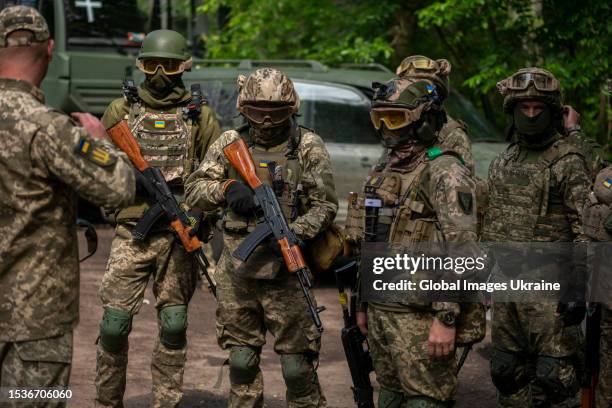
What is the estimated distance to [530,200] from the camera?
617cm

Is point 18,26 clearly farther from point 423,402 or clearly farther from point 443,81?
point 443,81

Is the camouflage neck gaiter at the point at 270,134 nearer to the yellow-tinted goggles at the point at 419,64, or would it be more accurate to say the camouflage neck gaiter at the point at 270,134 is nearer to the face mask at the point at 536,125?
the face mask at the point at 536,125

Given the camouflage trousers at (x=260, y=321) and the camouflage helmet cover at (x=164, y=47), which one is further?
the camouflage helmet cover at (x=164, y=47)

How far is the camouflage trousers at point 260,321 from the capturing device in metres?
5.98

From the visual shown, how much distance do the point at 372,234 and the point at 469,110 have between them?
6.44 m

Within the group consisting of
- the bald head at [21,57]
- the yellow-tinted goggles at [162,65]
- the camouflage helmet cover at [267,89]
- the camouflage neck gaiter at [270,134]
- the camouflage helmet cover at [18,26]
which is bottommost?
the camouflage neck gaiter at [270,134]

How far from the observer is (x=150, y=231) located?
6.58m

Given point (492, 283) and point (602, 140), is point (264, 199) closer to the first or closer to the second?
point (492, 283)

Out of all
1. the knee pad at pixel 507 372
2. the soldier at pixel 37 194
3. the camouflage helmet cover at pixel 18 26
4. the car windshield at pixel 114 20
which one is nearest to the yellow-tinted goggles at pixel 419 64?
the knee pad at pixel 507 372

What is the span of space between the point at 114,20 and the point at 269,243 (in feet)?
29.3

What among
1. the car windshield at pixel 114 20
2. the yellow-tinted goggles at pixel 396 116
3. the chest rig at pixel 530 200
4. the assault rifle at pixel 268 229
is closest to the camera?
the yellow-tinted goggles at pixel 396 116

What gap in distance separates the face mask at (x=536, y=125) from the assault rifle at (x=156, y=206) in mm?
1926

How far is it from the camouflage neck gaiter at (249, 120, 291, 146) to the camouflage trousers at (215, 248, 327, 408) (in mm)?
613

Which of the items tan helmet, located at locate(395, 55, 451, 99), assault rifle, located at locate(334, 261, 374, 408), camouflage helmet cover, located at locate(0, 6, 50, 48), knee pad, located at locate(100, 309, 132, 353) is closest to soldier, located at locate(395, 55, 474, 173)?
tan helmet, located at locate(395, 55, 451, 99)
